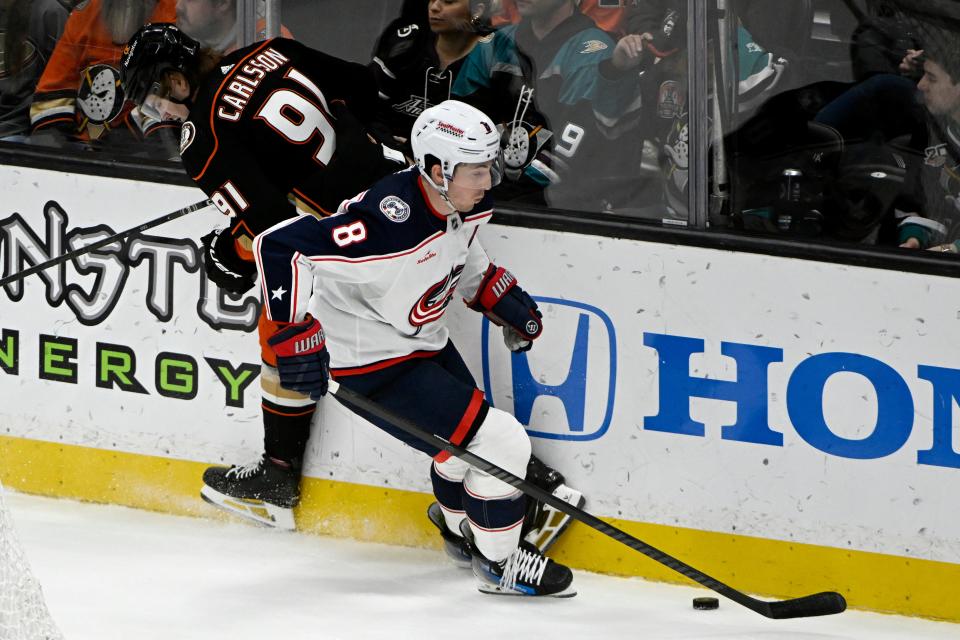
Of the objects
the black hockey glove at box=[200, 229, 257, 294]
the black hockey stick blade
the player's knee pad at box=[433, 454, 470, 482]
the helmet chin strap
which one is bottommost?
the black hockey stick blade

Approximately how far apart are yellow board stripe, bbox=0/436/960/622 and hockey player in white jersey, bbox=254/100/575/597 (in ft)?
0.63

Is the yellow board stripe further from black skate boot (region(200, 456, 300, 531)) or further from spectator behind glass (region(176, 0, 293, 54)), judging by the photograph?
spectator behind glass (region(176, 0, 293, 54))

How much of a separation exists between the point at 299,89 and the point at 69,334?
105 cm

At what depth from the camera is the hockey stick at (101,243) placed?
381 cm

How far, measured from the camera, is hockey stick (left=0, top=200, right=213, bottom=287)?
150 inches

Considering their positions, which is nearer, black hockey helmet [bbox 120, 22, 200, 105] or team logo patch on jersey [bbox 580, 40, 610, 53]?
team logo patch on jersey [bbox 580, 40, 610, 53]

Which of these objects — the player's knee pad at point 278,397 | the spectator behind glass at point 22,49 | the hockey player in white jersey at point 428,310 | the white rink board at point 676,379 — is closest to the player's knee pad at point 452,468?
the hockey player in white jersey at point 428,310

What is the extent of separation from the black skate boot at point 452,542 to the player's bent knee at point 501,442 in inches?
14.1

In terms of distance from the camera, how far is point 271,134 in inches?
140

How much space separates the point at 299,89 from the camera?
11.8ft

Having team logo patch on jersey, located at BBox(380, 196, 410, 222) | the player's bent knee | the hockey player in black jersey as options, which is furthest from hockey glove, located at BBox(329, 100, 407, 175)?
the player's bent knee

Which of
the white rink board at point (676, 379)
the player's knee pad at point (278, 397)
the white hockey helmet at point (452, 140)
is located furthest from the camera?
the player's knee pad at point (278, 397)

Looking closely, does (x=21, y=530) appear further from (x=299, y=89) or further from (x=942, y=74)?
(x=942, y=74)

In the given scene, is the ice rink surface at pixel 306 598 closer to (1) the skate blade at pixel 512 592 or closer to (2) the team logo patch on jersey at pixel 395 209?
(1) the skate blade at pixel 512 592
